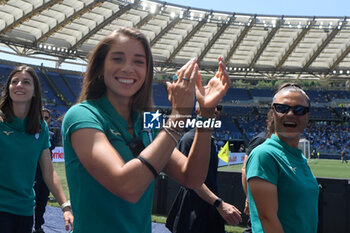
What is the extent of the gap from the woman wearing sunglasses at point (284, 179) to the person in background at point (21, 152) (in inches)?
54.3

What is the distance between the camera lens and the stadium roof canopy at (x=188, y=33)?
27266mm

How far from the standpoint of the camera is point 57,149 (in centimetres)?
1730

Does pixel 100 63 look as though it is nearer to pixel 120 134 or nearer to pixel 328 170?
pixel 120 134

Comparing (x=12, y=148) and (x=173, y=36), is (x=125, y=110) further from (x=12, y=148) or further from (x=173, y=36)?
(x=173, y=36)

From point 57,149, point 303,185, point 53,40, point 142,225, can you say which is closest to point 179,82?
point 142,225

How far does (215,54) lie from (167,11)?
7.26m

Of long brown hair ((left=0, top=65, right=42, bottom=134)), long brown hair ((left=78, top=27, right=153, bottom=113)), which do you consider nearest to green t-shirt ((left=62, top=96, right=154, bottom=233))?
long brown hair ((left=78, top=27, right=153, bottom=113))

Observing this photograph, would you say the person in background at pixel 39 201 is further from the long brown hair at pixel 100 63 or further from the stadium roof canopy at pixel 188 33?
the stadium roof canopy at pixel 188 33

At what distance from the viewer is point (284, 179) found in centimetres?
240

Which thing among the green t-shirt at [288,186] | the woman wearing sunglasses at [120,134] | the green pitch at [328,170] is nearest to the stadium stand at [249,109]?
the green pitch at [328,170]

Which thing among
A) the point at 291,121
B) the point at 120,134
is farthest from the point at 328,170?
the point at 120,134

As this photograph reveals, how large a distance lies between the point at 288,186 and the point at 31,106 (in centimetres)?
230

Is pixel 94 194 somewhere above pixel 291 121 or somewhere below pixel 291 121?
below

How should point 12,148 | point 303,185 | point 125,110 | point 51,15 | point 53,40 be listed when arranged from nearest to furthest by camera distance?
1. point 125,110
2. point 303,185
3. point 12,148
4. point 51,15
5. point 53,40
